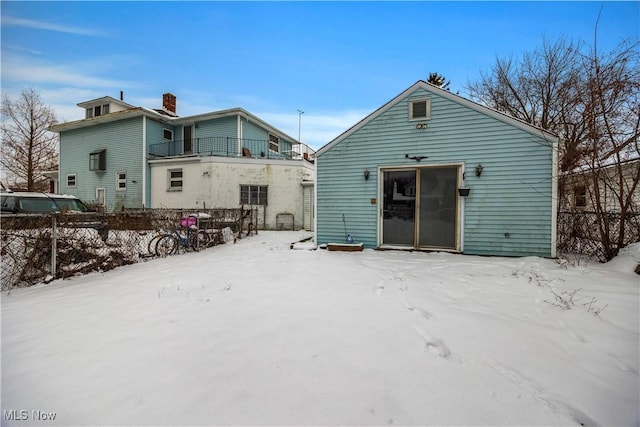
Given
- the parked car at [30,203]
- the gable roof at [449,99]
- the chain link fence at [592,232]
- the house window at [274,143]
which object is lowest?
the chain link fence at [592,232]

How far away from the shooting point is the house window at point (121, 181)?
55.5ft

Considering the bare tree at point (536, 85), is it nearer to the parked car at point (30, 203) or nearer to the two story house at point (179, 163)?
the two story house at point (179, 163)

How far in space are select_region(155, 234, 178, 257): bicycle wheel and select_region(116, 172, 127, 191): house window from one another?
41.5 feet

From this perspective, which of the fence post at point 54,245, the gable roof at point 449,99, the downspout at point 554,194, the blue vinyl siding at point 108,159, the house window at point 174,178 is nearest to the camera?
the fence post at point 54,245

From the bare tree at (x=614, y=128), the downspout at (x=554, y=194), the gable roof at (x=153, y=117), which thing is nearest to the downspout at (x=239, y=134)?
the gable roof at (x=153, y=117)

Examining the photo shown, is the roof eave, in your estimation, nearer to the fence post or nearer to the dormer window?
the dormer window

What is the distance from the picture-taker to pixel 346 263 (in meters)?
6.07

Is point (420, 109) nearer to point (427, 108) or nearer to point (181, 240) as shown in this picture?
point (427, 108)

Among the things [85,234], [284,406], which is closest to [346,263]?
[284,406]

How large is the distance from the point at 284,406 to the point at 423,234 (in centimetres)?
672

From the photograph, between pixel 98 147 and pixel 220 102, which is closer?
pixel 98 147

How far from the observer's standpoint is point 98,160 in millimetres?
17391

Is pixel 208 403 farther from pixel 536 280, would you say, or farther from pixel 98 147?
pixel 98 147

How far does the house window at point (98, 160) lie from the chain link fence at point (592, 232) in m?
22.4
